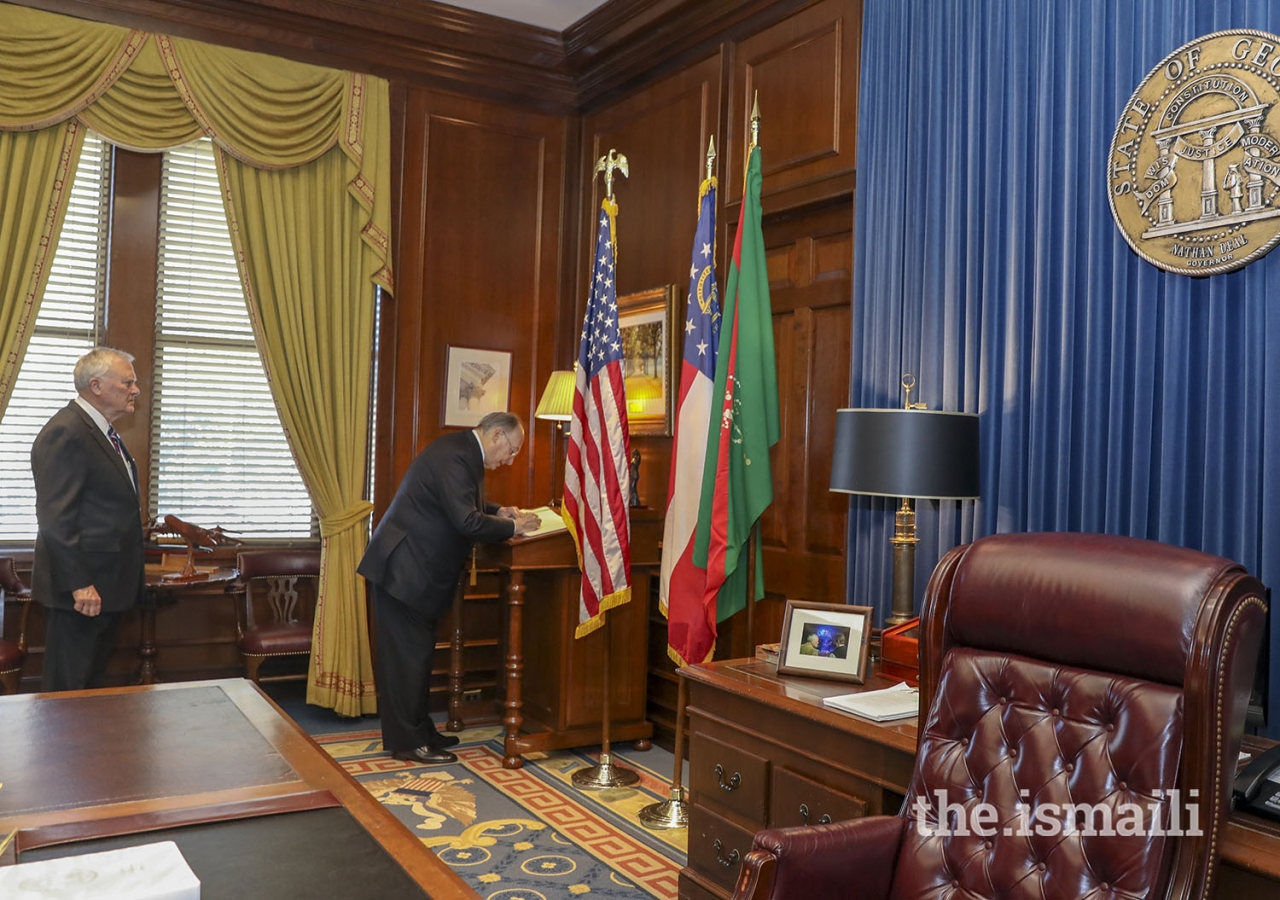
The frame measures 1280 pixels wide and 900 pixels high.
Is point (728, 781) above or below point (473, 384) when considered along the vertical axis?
below

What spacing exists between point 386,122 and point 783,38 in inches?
92.9

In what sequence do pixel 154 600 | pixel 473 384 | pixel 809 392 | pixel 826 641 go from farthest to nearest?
pixel 473 384 < pixel 154 600 < pixel 809 392 < pixel 826 641

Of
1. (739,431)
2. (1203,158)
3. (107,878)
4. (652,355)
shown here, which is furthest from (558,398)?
(107,878)

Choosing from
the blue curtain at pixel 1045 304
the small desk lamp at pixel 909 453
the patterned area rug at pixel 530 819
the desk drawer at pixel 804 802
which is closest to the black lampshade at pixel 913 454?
the small desk lamp at pixel 909 453

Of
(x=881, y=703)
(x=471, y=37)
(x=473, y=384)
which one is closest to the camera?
(x=881, y=703)

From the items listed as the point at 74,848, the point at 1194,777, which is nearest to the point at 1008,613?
the point at 1194,777

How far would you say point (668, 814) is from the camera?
4.32m

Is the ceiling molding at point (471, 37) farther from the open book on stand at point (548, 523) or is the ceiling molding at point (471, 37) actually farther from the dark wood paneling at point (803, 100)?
the open book on stand at point (548, 523)

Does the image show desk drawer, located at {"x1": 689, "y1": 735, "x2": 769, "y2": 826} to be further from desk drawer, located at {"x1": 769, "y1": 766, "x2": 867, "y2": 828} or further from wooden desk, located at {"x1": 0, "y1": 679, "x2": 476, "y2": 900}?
wooden desk, located at {"x1": 0, "y1": 679, "x2": 476, "y2": 900}

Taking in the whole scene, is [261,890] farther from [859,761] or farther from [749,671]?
[749,671]

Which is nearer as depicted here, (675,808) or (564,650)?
(675,808)

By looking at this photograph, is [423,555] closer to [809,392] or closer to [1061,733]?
[809,392]

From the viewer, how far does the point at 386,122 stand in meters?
5.91

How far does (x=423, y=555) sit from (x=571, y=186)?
2.76 m
